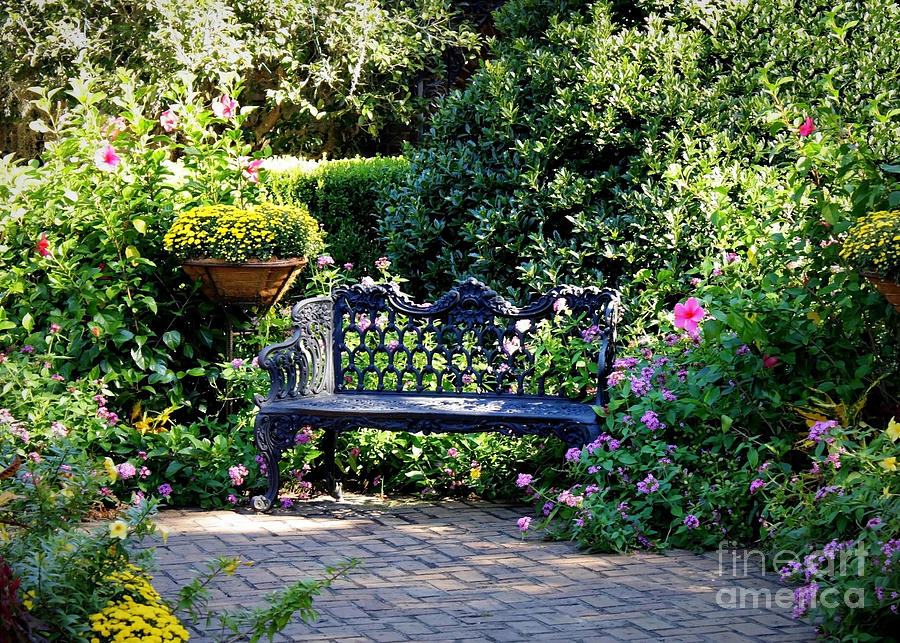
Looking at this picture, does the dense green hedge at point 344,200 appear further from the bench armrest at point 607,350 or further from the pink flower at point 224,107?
the bench armrest at point 607,350

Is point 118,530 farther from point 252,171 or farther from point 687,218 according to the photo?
point 687,218

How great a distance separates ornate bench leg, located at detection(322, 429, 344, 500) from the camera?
18.4 feet

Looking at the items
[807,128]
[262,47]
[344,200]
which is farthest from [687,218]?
[262,47]

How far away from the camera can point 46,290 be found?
579 cm

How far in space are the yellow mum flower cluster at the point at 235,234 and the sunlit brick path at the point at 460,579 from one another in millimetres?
1363

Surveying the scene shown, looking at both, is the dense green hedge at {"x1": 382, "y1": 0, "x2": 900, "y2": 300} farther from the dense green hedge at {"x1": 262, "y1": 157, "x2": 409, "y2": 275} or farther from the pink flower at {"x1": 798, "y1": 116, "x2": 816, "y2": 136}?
the dense green hedge at {"x1": 262, "y1": 157, "x2": 409, "y2": 275}

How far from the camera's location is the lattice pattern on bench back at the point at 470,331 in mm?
5535

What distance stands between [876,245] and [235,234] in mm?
3148

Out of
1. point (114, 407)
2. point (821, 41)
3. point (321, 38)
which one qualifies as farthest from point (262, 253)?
point (321, 38)

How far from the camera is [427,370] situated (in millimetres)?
5719

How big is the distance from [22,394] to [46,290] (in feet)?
2.45

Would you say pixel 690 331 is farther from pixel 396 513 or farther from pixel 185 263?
pixel 185 263

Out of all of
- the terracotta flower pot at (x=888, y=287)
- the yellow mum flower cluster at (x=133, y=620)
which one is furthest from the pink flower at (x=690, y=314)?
the yellow mum flower cluster at (x=133, y=620)

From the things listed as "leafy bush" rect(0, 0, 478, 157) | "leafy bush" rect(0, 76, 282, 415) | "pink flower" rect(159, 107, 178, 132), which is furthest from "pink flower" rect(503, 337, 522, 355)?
"leafy bush" rect(0, 0, 478, 157)
